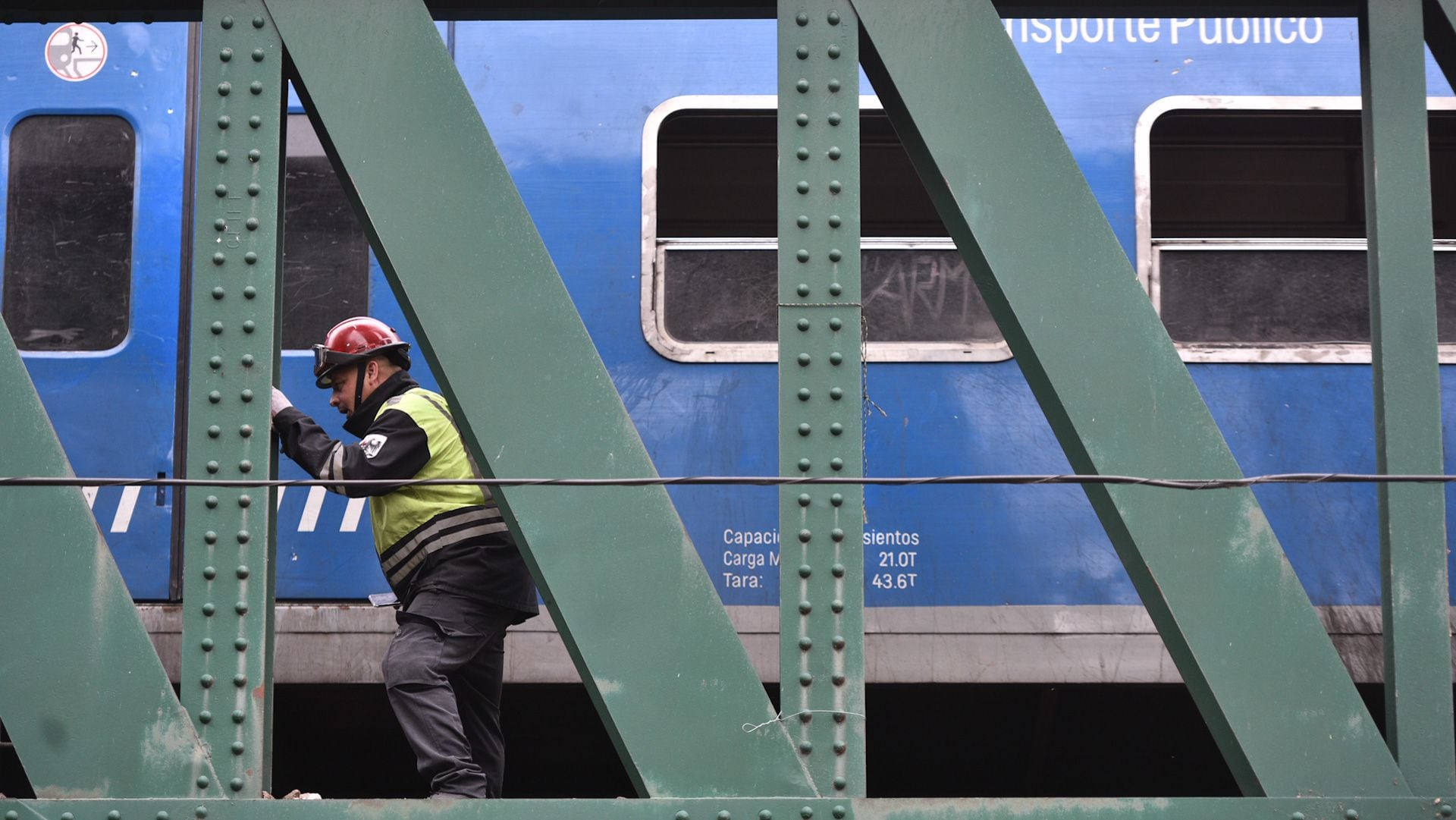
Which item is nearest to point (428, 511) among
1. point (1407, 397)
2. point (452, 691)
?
point (452, 691)

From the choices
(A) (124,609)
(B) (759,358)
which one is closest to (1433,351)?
(B) (759,358)

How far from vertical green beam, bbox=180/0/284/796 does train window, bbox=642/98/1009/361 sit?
1912 mm

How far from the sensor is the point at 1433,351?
2688 mm

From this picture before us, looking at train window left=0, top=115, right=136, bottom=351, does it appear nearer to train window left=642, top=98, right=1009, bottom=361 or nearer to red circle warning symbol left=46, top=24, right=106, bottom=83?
red circle warning symbol left=46, top=24, right=106, bottom=83

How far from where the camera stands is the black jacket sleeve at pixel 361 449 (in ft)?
11.3

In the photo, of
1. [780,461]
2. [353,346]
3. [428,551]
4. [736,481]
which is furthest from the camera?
[353,346]

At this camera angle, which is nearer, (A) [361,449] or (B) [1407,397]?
(B) [1407,397]

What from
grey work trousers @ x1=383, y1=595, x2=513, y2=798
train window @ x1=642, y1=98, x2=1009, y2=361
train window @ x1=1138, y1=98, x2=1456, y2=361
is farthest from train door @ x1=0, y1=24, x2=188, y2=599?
Result: train window @ x1=1138, y1=98, x2=1456, y2=361

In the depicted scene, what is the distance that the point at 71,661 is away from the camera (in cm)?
260

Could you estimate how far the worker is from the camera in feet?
11.4

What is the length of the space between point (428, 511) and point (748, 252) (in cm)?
142

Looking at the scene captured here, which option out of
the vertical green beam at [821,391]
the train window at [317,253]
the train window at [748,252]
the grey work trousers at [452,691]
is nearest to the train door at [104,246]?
the train window at [317,253]

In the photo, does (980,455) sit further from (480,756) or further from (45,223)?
(45,223)

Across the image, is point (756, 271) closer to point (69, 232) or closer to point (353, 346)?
point (353, 346)
